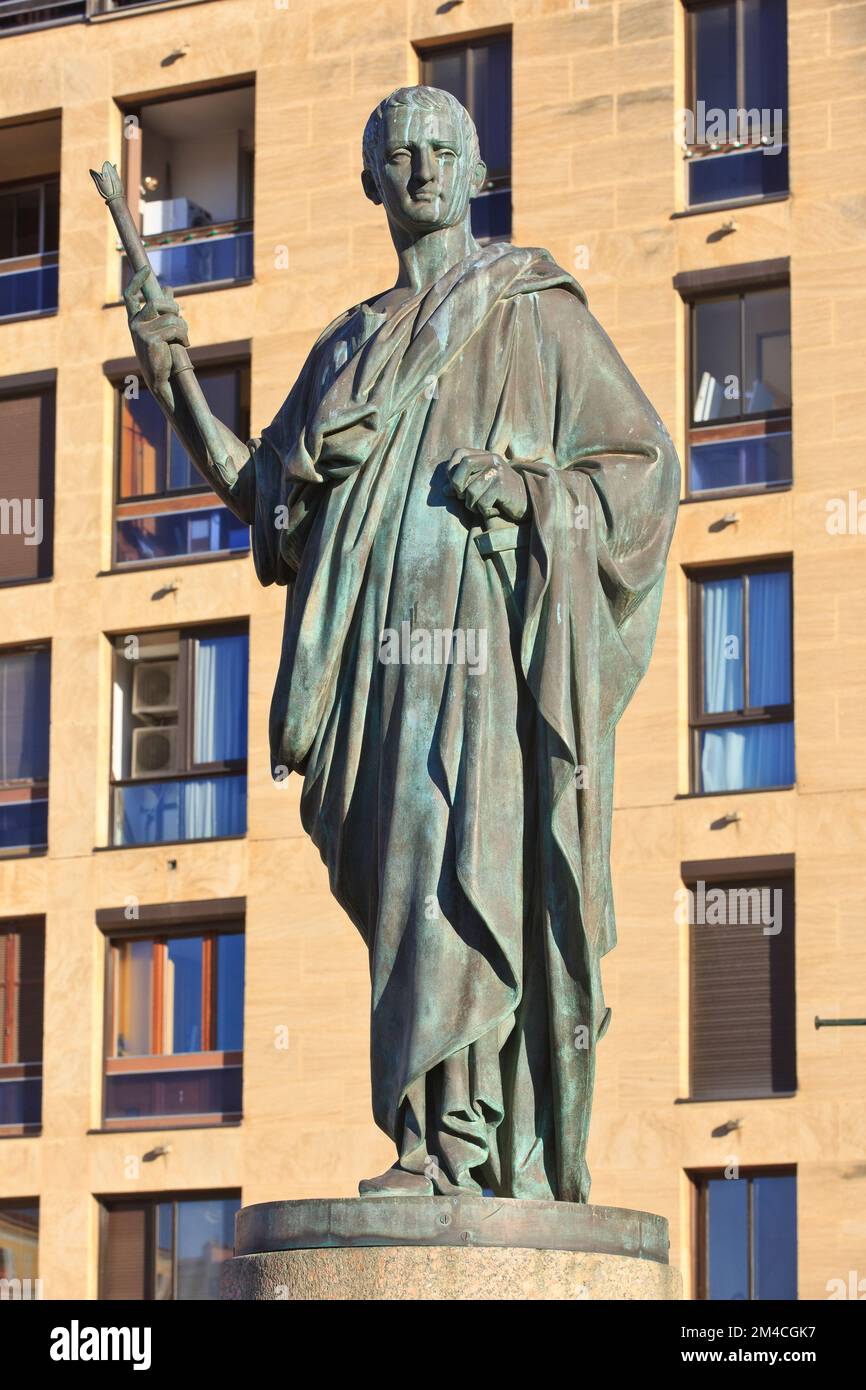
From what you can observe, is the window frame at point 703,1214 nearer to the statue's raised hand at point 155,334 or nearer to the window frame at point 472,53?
the window frame at point 472,53

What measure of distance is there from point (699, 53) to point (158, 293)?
1166 inches

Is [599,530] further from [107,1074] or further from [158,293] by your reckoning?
[107,1074]

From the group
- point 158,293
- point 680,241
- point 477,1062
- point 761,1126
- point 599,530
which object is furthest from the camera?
point 680,241

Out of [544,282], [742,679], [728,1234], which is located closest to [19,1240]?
[728,1234]

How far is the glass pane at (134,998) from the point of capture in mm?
37969

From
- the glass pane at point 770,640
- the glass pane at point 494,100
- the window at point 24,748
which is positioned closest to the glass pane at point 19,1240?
the window at point 24,748

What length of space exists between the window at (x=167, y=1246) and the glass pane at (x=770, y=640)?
8.47 metres

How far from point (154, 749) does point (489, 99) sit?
357 inches

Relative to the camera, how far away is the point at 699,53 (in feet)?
124

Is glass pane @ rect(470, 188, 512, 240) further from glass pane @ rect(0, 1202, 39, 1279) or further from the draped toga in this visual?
the draped toga

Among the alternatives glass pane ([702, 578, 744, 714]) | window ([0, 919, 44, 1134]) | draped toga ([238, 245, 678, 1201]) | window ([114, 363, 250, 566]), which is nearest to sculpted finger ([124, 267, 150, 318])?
draped toga ([238, 245, 678, 1201])

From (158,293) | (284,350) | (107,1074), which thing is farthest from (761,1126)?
(158,293)

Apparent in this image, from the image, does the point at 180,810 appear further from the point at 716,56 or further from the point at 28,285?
the point at 716,56
